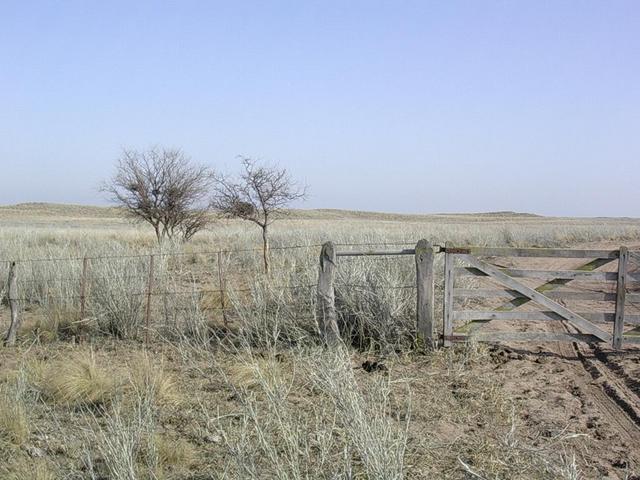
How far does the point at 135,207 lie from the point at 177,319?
552 inches

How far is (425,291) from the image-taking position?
30.1 feet

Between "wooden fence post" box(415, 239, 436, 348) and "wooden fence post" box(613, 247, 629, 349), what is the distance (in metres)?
2.60

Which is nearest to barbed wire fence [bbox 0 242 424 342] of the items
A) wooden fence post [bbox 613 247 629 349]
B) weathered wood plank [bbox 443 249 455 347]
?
weathered wood plank [bbox 443 249 455 347]

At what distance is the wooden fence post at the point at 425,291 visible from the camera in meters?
9.16

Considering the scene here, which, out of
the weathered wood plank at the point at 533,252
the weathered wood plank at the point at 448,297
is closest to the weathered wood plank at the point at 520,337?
the weathered wood plank at the point at 448,297

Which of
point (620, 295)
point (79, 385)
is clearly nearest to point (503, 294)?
point (620, 295)

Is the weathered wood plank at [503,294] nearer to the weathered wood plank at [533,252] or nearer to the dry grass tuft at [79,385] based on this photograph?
the weathered wood plank at [533,252]

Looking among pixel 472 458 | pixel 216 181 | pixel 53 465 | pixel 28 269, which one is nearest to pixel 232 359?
pixel 53 465

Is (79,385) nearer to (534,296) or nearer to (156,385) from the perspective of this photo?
(156,385)

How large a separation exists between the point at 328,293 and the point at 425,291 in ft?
4.42

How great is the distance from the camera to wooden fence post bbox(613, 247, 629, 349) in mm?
9133

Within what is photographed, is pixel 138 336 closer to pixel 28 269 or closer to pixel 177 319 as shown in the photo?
pixel 177 319

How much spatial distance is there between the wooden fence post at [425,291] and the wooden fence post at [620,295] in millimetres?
2599

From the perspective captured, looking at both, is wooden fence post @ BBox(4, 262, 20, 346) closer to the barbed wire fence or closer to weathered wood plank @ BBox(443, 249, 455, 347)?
the barbed wire fence
